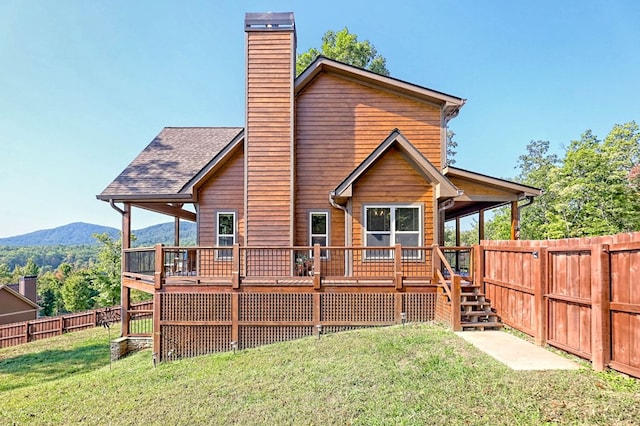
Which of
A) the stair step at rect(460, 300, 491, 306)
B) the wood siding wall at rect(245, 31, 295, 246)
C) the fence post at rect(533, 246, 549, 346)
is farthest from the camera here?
the wood siding wall at rect(245, 31, 295, 246)

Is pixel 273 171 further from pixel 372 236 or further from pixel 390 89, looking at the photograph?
pixel 390 89

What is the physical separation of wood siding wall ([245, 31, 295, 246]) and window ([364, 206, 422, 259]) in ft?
8.30

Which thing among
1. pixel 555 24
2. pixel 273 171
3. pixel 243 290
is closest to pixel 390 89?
pixel 273 171

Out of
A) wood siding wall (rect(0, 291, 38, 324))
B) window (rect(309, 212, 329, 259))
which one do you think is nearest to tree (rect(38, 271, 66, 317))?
wood siding wall (rect(0, 291, 38, 324))

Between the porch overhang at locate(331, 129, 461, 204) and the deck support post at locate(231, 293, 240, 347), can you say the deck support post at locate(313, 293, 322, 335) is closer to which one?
the deck support post at locate(231, 293, 240, 347)

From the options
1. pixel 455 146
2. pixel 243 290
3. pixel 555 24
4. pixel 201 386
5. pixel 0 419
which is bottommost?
pixel 0 419

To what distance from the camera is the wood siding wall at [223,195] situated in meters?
11.8

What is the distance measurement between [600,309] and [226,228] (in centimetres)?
995

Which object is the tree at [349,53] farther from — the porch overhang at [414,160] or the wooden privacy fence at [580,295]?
the wooden privacy fence at [580,295]

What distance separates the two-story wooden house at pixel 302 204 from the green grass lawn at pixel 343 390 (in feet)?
2.82

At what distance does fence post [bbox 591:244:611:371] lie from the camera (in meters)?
4.81

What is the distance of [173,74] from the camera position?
25328 millimetres

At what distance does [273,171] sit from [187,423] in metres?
7.35

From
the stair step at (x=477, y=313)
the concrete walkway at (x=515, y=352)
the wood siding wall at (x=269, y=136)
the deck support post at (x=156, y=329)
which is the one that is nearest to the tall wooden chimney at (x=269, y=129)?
the wood siding wall at (x=269, y=136)
